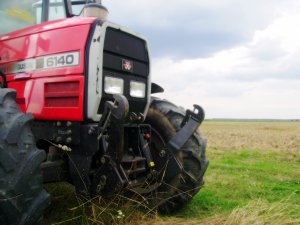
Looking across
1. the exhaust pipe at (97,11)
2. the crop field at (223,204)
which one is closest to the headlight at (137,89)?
the exhaust pipe at (97,11)

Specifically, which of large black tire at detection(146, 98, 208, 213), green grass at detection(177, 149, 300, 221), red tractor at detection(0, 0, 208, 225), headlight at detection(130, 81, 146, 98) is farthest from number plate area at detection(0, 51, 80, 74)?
green grass at detection(177, 149, 300, 221)

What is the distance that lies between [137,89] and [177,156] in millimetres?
968

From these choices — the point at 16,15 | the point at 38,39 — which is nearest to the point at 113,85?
the point at 38,39

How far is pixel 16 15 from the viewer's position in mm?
4402

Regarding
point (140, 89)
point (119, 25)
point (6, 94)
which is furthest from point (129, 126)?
point (6, 94)

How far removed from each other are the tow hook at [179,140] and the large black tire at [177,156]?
274 millimetres

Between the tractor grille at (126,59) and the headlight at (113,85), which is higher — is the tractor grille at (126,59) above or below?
above

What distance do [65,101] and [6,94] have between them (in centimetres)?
62

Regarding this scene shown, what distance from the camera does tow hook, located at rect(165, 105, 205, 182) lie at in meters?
4.11

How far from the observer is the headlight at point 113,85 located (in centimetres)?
365

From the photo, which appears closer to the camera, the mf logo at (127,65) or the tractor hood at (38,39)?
the tractor hood at (38,39)

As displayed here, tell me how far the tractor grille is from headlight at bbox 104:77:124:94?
38 mm

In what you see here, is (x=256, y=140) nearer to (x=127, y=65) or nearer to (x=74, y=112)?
(x=127, y=65)

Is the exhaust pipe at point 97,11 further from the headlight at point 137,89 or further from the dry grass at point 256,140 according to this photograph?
the dry grass at point 256,140
